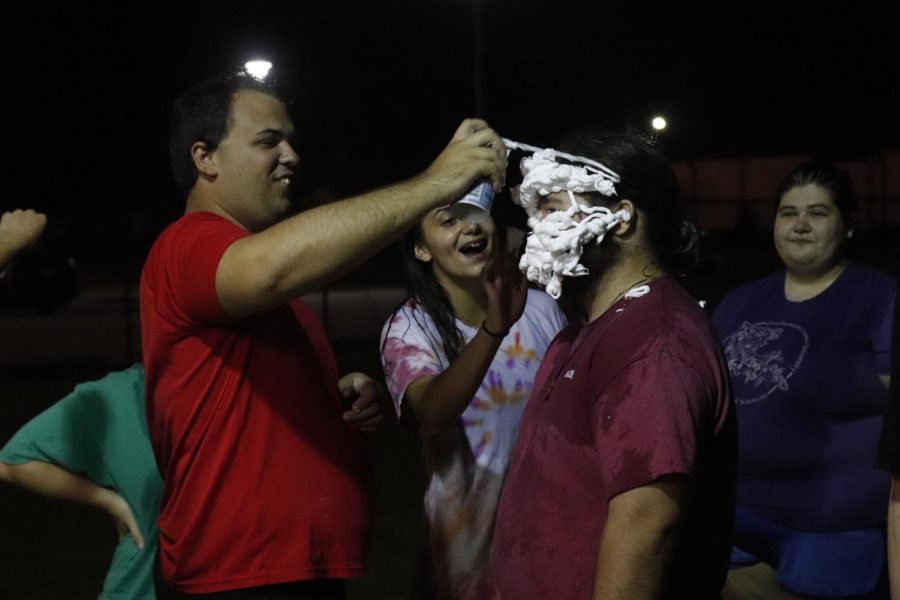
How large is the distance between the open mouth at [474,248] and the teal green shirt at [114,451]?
1169mm

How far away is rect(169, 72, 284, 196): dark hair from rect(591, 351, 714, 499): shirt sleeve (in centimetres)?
148

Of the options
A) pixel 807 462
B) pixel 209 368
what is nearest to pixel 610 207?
pixel 209 368

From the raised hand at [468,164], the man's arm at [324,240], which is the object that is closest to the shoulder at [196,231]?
the man's arm at [324,240]

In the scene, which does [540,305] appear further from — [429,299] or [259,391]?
[259,391]

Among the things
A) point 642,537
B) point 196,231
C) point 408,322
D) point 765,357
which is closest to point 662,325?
point 642,537

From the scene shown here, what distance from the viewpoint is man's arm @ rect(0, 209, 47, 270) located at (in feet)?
11.3

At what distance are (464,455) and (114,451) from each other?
3.79 feet

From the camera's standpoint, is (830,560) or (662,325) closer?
(662,325)

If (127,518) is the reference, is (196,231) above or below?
above

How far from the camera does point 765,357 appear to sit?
427 centimetres

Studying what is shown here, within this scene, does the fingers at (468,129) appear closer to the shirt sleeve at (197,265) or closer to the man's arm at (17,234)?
the shirt sleeve at (197,265)

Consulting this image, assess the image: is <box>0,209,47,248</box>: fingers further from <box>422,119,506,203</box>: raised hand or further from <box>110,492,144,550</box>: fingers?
<box>422,119,506,203</box>: raised hand

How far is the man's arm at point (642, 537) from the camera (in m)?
2.21

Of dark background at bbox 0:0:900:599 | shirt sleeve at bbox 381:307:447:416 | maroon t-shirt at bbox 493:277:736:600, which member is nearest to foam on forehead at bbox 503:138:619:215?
maroon t-shirt at bbox 493:277:736:600
